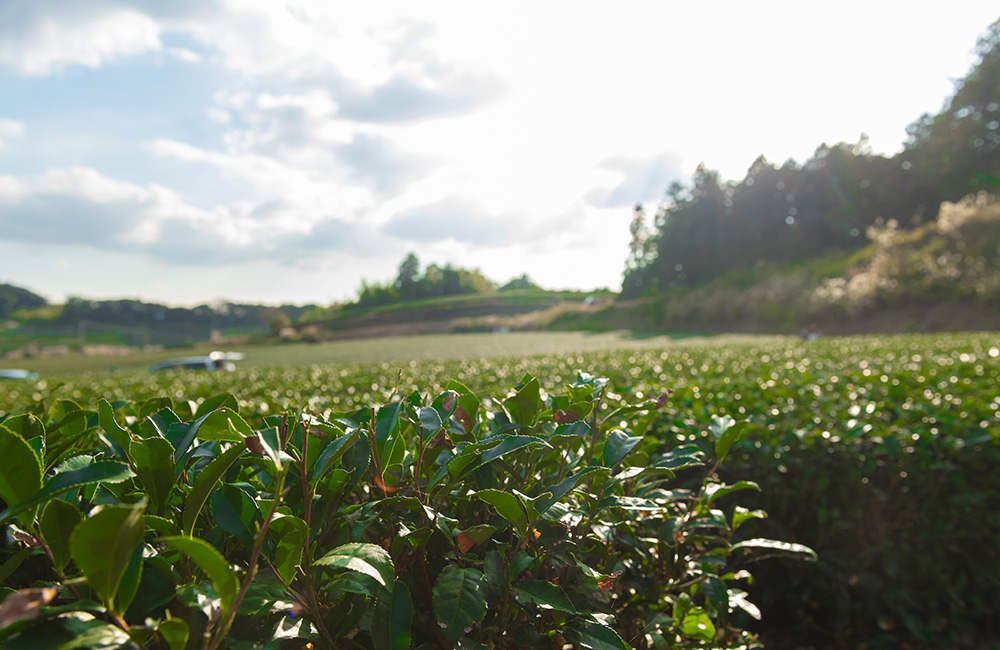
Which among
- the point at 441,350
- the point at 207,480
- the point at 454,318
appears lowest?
the point at 441,350

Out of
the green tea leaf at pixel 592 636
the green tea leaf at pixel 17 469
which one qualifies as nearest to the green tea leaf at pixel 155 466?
the green tea leaf at pixel 17 469

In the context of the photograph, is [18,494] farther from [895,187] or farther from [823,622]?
[895,187]

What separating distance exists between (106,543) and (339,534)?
0.44m

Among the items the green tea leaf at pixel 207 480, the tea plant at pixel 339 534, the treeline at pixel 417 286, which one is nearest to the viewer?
the tea plant at pixel 339 534

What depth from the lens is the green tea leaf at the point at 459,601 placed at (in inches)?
30.5

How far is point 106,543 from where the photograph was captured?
20.1 inches

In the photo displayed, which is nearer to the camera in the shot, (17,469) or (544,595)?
(17,469)

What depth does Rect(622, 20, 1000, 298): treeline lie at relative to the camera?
93.0 feet

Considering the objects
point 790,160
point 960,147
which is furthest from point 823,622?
point 790,160

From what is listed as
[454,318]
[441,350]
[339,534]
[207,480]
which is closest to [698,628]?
[339,534]

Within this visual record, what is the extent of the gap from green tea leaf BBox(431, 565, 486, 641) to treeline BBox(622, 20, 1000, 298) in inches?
1457

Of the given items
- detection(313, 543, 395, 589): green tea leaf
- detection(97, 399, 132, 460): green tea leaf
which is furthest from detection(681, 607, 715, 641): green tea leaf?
detection(97, 399, 132, 460): green tea leaf

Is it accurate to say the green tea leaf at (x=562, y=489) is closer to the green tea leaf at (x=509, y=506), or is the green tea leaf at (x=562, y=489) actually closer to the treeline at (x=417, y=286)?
the green tea leaf at (x=509, y=506)

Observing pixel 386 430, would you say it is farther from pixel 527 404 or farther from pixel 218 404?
pixel 218 404
